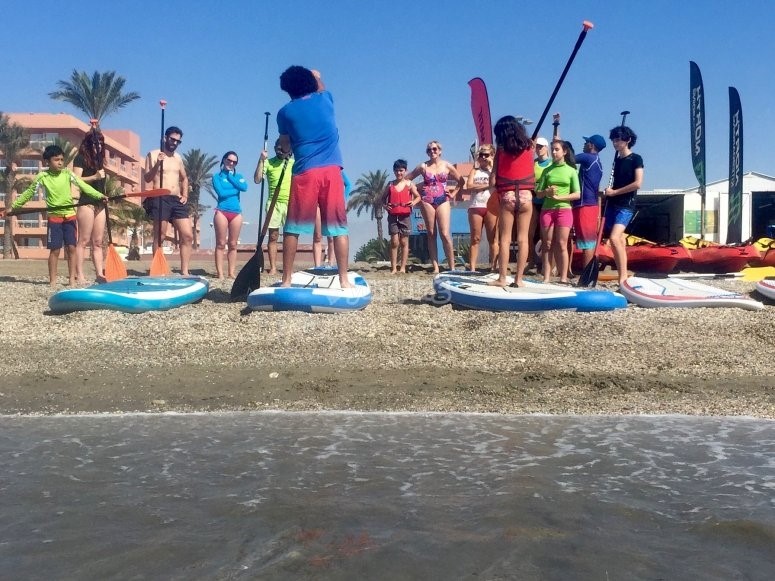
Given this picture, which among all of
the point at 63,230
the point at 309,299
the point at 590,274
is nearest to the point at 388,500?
the point at 309,299

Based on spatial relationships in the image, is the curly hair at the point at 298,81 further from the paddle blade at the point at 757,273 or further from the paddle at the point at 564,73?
the paddle blade at the point at 757,273

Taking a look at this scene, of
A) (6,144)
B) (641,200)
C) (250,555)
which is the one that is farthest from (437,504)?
(6,144)

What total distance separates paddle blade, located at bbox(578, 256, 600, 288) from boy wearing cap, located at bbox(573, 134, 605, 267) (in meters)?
0.39

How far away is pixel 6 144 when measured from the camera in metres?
45.7

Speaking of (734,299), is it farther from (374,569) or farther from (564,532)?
(374,569)

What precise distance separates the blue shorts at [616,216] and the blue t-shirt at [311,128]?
309 cm

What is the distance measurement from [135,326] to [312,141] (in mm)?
2300

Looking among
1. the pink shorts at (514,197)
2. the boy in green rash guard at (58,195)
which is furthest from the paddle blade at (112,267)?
the pink shorts at (514,197)

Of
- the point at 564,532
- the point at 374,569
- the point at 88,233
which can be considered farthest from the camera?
the point at 88,233

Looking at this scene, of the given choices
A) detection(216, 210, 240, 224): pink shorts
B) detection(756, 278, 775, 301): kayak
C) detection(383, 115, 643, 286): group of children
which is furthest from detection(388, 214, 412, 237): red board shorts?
detection(756, 278, 775, 301): kayak

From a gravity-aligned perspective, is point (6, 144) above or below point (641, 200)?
above

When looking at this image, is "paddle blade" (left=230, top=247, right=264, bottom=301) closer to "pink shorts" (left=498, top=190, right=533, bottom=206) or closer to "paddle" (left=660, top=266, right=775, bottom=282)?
"pink shorts" (left=498, top=190, right=533, bottom=206)

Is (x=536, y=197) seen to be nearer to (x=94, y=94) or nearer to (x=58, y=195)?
(x=58, y=195)

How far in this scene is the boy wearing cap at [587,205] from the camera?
30.8 ft
